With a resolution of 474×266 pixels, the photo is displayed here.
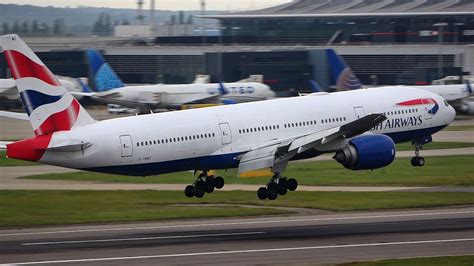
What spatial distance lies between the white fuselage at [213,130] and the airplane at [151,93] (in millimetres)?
62593

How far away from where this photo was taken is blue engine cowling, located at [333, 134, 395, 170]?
163ft

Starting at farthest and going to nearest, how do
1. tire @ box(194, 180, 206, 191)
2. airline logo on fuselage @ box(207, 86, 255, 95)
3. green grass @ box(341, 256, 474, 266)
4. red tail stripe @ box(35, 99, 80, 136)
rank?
airline logo on fuselage @ box(207, 86, 255, 95), tire @ box(194, 180, 206, 191), red tail stripe @ box(35, 99, 80, 136), green grass @ box(341, 256, 474, 266)

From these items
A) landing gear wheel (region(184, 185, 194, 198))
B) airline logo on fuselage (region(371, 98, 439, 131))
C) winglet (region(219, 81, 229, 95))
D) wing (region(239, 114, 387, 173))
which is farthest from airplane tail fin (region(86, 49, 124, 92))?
wing (region(239, 114, 387, 173))

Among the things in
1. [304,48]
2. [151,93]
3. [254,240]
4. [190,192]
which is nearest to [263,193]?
[190,192]

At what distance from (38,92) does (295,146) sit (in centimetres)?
1283

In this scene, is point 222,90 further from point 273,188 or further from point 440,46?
point 273,188

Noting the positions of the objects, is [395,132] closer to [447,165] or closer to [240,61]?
[447,165]

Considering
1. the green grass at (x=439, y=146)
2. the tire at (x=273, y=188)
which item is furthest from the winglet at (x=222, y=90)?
the tire at (x=273, y=188)

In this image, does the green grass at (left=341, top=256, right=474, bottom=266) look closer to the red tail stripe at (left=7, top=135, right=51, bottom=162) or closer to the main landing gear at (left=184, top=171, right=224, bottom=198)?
the red tail stripe at (left=7, top=135, right=51, bottom=162)

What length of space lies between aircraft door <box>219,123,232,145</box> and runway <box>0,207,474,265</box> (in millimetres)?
5379

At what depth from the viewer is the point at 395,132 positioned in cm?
5781

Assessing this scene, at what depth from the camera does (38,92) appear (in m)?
46.4

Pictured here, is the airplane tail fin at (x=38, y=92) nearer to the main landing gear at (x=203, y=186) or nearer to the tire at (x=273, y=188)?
the main landing gear at (x=203, y=186)

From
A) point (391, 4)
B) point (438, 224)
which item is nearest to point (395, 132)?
point (438, 224)
